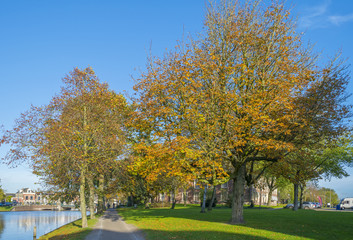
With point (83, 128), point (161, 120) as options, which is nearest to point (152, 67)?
point (161, 120)

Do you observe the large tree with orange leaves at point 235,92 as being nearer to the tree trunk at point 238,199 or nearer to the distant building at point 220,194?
the tree trunk at point 238,199

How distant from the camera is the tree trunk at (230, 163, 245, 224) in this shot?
25934mm

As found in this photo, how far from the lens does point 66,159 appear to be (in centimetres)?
2580

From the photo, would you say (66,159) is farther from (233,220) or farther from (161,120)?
(233,220)

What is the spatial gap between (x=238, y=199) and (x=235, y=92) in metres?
8.51

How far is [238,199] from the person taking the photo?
2617 centimetres

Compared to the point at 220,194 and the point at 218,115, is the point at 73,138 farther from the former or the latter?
the point at 220,194

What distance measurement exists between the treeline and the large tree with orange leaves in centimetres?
8

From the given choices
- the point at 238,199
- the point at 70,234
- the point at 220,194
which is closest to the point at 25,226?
the point at 70,234

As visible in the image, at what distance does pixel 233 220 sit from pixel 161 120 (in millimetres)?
9956

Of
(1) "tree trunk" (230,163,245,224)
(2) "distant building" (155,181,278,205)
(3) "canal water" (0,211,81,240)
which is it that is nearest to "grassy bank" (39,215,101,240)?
(3) "canal water" (0,211,81,240)

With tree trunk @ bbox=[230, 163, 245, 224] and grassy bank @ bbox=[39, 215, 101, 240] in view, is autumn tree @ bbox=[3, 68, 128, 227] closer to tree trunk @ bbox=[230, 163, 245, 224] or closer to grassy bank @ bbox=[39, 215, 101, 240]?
grassy bank @ bbox=[39, 215, 101, 240]

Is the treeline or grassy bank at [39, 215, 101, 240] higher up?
the treeline

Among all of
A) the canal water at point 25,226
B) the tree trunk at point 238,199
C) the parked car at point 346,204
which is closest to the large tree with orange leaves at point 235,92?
the tree trunk at point 238,199
